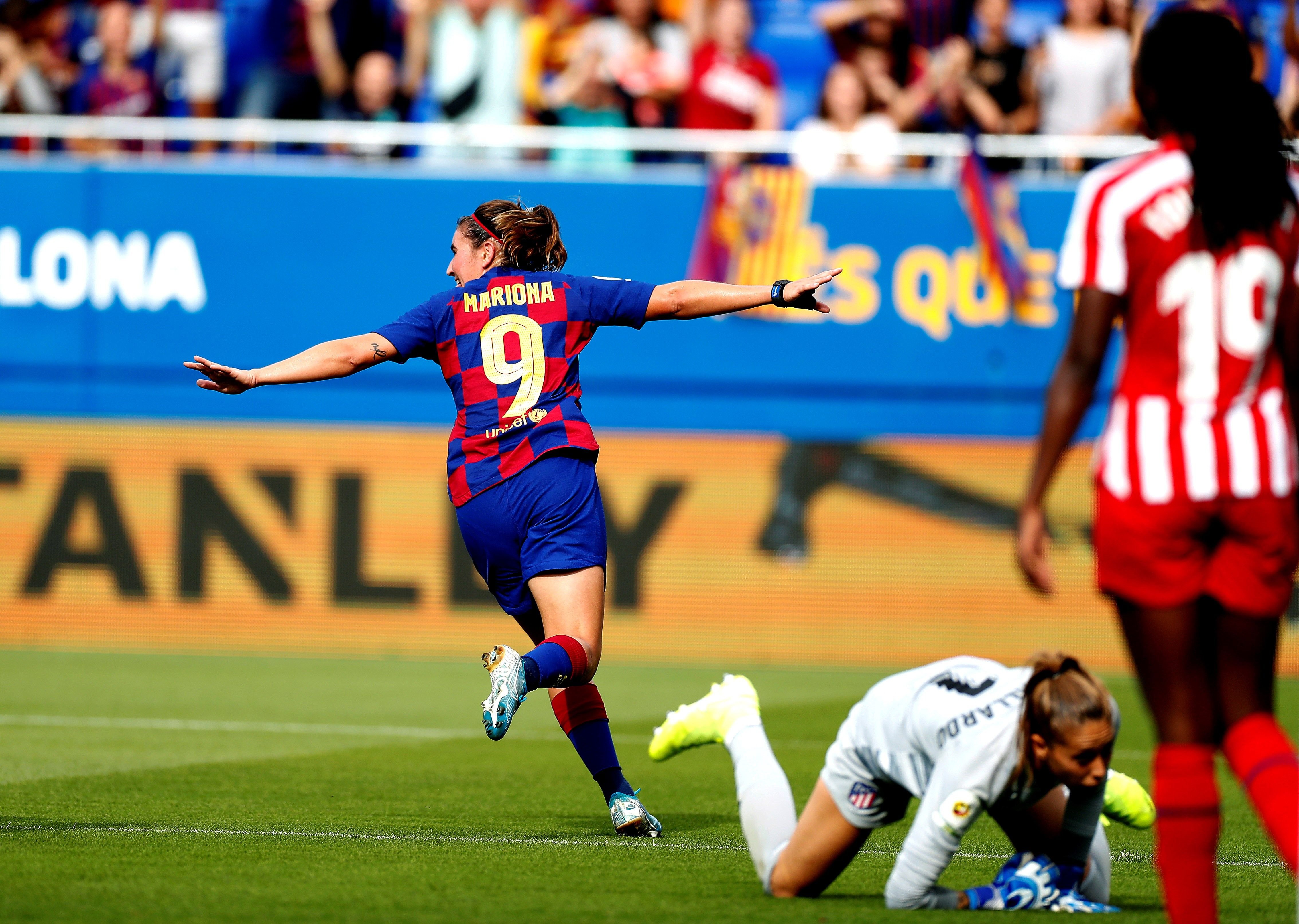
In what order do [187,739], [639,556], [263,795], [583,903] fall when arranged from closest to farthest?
[583,903] → [263,795] → [187,739] → [639,556]

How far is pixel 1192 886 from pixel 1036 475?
0.88 meters

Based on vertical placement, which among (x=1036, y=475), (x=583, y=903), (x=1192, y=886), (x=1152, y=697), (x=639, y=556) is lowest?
(x=639, y=556)

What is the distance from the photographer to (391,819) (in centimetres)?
600

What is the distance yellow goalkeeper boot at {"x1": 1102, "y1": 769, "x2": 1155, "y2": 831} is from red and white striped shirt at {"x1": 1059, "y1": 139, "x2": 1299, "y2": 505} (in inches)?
63.8

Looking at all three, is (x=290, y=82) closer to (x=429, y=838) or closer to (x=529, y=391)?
(x=529, y=391)

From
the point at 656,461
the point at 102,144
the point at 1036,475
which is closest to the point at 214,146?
the point at 102,144

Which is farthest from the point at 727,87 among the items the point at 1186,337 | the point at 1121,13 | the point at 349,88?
the point at 1186,337

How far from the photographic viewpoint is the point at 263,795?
6.56 meters

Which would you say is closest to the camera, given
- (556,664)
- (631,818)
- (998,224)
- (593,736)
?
(556,664)

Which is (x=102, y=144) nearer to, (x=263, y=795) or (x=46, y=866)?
(x=263, y=795)

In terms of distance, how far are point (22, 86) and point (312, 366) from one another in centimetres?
1066

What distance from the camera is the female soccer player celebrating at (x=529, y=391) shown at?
550cm

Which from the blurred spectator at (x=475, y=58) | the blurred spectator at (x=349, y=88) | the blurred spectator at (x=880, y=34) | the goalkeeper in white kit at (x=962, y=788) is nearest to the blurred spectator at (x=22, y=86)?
the blurred spectator at (x=349, y=88)

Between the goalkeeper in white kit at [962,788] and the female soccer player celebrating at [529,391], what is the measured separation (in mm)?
876
